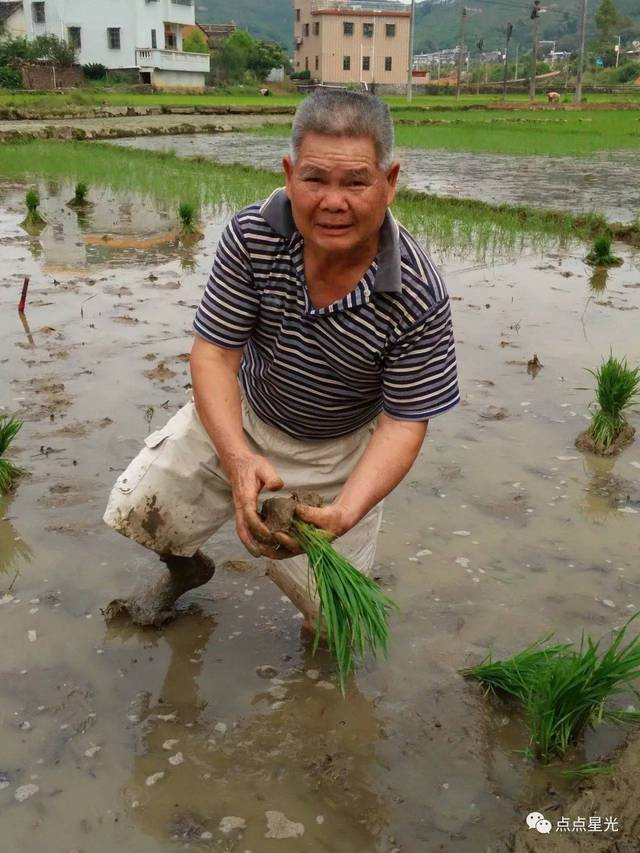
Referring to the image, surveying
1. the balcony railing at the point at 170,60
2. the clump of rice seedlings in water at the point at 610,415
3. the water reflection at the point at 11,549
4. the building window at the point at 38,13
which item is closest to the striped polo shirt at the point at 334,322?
the water reflection at the point at 11,549

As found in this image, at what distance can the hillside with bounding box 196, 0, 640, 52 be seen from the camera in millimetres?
147250

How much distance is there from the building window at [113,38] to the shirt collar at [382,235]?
4842 cm

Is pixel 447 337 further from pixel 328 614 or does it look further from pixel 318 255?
pixel 328 614

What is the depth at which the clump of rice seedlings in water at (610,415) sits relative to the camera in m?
3.96

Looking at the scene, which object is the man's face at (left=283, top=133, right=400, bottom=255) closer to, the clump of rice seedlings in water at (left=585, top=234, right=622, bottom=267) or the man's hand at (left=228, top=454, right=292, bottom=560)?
the man's hand at (left=228, top=454, right=292, bottom=560)

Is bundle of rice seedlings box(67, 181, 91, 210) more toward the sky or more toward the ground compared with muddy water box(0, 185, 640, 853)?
more toward the sky

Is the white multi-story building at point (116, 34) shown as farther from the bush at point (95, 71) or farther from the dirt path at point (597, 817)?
the dirt path at point (597, 817)

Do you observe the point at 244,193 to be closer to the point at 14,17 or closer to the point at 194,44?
the point at 14,17

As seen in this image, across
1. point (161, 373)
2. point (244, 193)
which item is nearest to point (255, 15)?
point (244, 193)

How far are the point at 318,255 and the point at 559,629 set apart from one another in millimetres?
1439

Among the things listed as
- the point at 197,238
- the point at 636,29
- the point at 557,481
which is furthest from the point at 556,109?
the point at 636,29

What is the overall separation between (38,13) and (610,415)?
50027 mm

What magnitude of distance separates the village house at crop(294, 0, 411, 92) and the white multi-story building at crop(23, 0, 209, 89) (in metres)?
15.3

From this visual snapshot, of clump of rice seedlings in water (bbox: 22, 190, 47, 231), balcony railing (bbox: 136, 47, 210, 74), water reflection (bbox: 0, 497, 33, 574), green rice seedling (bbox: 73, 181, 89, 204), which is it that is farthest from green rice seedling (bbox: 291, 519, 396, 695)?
balcony railing (bbox: 136, 47, 210, 74)
